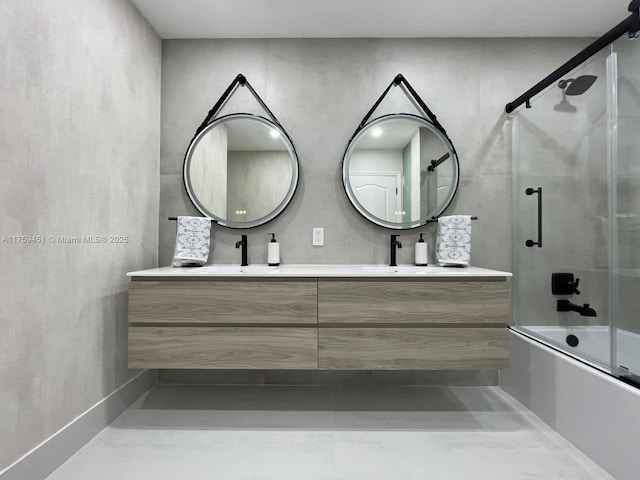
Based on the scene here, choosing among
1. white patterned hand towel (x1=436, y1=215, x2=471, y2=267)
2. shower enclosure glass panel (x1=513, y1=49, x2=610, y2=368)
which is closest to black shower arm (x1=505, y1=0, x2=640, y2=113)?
shower enclosure glass panel (x1=513, y1=49, x2=610, y2=368)

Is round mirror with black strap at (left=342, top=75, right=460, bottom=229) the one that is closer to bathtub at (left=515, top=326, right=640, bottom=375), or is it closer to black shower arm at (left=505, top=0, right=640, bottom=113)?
black shower arm at (left=505, top=0, right=640, bottom=113)

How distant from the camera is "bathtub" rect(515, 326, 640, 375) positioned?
1447 mm

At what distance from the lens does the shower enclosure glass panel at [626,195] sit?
1.49m

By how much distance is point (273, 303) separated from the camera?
163 cm

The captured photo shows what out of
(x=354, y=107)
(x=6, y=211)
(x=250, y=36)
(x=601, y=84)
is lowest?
(x=6, y=211)

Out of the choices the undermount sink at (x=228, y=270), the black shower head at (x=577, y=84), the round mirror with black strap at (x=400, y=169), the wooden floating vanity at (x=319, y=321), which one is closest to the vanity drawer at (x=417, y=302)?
the wooden floating vanity at (x=319, y=321)

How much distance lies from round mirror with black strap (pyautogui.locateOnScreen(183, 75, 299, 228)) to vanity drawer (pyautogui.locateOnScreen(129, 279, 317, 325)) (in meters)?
0.66

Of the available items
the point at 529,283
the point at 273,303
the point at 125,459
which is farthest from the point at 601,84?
the point at 125,459

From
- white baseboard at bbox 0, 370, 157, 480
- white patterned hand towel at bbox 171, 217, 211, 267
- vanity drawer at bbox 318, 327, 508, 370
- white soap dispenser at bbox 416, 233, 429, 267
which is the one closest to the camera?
white baseboard at bbox 0, 370, 157, 480

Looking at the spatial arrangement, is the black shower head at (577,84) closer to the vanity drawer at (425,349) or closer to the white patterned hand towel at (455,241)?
the white patterned hand towel at (455,241)

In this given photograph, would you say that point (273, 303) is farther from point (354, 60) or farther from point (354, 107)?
point (354, 60)

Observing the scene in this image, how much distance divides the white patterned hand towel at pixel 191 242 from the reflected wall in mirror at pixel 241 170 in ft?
0.49

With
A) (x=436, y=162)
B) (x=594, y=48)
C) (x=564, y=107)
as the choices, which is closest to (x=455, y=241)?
(x=436, y=162)

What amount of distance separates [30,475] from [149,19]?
7.58ft
